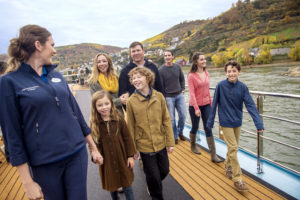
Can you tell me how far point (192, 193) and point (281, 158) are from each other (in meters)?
7.88

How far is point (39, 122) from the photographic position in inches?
37.5

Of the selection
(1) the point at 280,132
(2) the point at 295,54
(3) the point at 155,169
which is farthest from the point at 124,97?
(2) the point at 295,54

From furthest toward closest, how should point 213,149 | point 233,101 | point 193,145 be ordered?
1. point 193,145
2. point 213,149
3. point 233,101

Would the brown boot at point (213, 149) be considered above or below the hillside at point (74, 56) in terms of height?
below

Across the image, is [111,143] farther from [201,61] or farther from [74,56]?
[74,56]

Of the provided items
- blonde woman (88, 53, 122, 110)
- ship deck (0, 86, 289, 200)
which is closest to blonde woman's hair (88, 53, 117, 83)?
blonde woman (88, 53, 122, 110)

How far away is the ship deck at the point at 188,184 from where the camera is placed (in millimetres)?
1812

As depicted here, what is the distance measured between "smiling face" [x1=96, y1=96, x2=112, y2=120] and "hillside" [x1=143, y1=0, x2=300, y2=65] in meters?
49.3

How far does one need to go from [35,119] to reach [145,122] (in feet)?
2.87

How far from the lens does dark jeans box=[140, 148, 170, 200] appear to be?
5.38 ft

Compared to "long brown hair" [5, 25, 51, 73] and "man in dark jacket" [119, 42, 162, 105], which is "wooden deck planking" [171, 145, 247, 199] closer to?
"man in dark jacket" [119, 42, 162, 105]

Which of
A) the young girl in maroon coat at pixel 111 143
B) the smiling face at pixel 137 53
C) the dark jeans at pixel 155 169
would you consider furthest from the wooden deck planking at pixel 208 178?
the smiling face at pixel 137 53

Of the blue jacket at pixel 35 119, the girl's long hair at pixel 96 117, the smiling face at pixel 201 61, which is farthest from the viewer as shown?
the smiling face at pixel 201 61

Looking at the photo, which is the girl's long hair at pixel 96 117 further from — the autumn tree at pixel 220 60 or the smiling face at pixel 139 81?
the autumn tree at pixel 220 60
